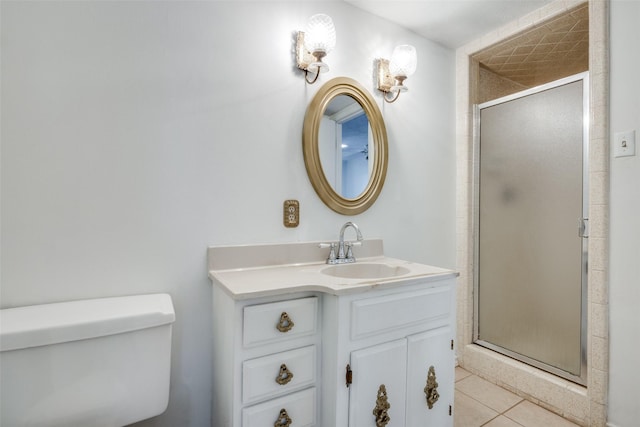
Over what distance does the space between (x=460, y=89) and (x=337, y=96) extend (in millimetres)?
1032

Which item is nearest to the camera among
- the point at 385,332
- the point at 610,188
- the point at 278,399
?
the point at 278,399

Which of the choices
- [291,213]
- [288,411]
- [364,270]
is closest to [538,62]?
[364,270]

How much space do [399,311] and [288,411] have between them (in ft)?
1.74

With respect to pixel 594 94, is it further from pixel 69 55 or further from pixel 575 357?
pixel 69 55

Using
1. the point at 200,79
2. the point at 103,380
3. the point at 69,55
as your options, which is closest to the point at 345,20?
the point at 200,79

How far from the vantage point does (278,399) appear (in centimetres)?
108

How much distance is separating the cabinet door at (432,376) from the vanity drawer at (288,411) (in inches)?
15.8

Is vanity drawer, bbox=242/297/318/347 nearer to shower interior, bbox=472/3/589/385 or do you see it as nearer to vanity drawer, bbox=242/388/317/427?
vanity drawer, bbox=242/388/317/427

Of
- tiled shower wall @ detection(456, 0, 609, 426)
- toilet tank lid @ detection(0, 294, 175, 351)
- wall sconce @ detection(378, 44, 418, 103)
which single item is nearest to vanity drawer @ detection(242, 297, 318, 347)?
toilet tank lid @ detection(0, 294, 175, 351)

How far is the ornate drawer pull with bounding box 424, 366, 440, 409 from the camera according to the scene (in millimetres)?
1305

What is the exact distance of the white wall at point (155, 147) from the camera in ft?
3.45

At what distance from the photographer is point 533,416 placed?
165cm

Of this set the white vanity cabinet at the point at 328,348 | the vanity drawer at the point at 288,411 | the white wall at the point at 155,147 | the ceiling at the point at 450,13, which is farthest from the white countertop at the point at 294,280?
the ceiling at the point at 450,13

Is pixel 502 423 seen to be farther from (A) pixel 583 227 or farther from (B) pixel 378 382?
(A) pixel 583 227
